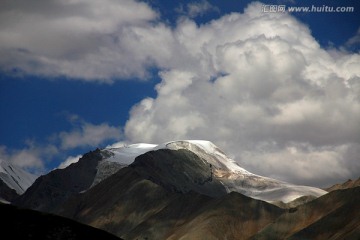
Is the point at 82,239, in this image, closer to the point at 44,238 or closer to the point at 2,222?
the point at 44,238

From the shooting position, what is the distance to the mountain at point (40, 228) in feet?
340

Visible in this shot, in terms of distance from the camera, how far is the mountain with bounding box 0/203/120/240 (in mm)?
103750

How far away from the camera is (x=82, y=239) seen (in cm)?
10438

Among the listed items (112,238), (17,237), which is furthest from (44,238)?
(112,238)

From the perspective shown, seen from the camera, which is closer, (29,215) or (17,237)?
(17,237)

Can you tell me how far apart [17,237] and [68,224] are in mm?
8014

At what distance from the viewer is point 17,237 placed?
102750 millimetres

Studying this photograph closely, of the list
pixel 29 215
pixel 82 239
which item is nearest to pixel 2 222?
pixel 29 215

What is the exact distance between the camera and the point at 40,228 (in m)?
105

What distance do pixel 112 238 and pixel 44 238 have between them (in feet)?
34.7

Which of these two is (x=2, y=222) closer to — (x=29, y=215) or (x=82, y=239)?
(x=29, y=215)

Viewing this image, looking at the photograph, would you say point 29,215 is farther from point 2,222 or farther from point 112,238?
point 112,238

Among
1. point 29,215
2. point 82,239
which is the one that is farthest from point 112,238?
point 29,215

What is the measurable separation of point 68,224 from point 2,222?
9609 mm
